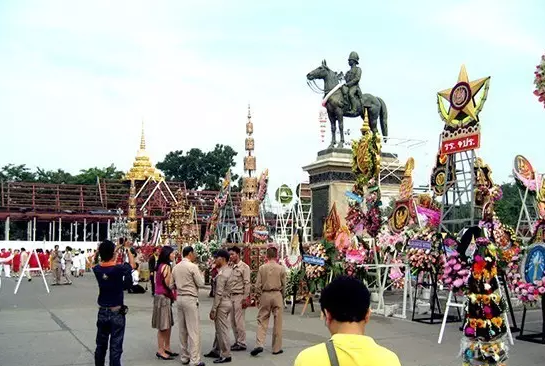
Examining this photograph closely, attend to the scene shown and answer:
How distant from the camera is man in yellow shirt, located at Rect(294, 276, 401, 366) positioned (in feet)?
8.72

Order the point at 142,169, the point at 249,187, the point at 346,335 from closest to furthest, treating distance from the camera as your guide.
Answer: the point at 346,335 → the point at 249,187 → the point at 142,169

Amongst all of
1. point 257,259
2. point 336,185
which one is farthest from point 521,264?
point 336,185

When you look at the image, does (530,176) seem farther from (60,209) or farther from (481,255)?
(60,209)

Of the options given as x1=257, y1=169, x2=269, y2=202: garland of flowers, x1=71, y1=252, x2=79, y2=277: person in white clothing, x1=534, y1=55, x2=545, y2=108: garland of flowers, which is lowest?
x1=71, y1=252, x2=79, y2=277: person in white clothing

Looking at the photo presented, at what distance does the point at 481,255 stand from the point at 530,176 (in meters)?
6.62

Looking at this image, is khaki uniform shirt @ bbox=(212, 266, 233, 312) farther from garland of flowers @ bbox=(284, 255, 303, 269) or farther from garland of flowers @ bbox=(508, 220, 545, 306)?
garland of flowers @ bbox=(284, 255, 303, 269)

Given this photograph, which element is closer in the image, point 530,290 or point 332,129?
point 530,290

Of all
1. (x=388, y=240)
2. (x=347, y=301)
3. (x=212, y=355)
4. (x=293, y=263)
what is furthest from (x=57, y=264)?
(x=347, y=301)

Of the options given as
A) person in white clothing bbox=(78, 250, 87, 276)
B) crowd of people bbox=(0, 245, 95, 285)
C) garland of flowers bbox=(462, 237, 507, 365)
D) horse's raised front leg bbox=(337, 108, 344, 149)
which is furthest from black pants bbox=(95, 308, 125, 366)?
person in white clothing bbox=(78, 250, 87, 276)

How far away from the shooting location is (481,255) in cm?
766

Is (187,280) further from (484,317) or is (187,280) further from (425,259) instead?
(425,259)

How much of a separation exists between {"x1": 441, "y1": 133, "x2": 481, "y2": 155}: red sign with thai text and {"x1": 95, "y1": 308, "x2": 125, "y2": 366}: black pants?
6.99 meters

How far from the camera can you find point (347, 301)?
2.85 metres

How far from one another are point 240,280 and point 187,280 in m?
1.15
